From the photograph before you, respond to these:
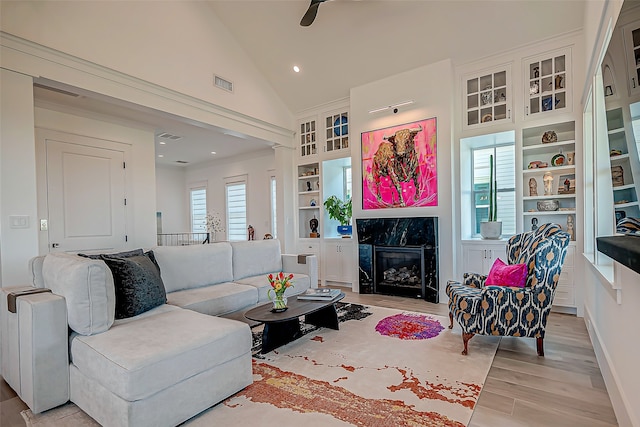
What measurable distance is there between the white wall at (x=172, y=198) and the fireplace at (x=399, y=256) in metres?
6.74

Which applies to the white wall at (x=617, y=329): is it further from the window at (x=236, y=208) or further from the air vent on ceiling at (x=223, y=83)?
the window at (x=236, y=208)

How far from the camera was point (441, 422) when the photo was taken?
1883mm

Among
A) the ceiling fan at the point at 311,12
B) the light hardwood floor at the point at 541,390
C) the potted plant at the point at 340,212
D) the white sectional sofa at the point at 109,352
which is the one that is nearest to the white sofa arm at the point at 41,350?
the white sectional sofa at the point at 109,352

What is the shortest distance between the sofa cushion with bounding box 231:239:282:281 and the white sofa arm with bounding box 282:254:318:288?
171 millimetres

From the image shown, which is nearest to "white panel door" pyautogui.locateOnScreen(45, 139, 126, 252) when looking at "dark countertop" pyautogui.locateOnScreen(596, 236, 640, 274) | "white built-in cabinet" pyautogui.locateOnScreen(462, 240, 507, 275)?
"white built-in cabinet" pyautogui.locateOnScreen(462, 240, 507, 275)

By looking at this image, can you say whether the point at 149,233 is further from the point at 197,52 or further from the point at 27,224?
the point at 197,52

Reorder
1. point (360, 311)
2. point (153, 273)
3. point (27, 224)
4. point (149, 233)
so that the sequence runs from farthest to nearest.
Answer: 1. point (149, 233)
2. point (360, 311)
3. point (27, 224)
4. point (153, 273)

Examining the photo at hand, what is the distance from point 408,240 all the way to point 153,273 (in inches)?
135

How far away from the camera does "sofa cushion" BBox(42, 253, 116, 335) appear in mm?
2059

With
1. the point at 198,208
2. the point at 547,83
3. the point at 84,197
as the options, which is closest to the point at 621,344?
the point at 547,83

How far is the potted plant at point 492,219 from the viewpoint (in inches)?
174

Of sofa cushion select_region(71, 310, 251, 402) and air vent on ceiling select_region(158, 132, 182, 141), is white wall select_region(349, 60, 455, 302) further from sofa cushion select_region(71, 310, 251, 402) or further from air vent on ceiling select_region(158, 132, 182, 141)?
air vent on ceiling select_region(158, 132, 182, 141)

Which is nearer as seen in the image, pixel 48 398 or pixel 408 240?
pixel 48 398

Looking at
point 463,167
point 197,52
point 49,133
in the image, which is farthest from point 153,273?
point 463,167
